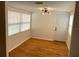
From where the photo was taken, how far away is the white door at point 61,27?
4.19 meters

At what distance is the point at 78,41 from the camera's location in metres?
0.89

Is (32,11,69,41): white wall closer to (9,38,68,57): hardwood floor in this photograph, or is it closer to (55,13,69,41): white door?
(55,13,69,41): white door

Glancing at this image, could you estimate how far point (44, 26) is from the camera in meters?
4.66

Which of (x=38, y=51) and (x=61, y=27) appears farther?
(x=61, y=27)

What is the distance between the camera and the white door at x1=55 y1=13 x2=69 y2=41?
419cm

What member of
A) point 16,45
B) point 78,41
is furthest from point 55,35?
point 78,41

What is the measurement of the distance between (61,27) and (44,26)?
80cm

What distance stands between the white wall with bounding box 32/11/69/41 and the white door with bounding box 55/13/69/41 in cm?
14

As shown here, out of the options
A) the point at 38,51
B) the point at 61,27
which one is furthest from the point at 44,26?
the point at 38,51

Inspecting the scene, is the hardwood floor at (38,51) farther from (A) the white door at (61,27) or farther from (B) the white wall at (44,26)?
(B) the white wall at (44,26)

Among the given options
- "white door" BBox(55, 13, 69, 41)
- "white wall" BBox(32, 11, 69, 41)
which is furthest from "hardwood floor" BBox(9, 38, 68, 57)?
"white wall" BBox(32, 11, 69, 41)

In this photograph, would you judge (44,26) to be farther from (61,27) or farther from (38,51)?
(38,51)

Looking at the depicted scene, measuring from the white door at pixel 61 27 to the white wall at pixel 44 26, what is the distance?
143 mm
